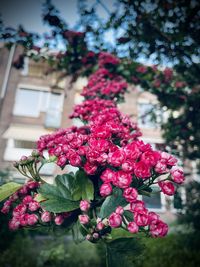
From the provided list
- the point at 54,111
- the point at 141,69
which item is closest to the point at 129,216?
the point at 141,69

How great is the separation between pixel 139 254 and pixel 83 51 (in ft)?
12.2

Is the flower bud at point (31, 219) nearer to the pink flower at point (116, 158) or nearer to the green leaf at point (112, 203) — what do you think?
the green leaf at point (112, 203)

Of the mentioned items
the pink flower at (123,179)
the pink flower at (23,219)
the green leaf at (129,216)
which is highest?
the pink flower at (123,179)

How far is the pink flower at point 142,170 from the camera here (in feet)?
3.84

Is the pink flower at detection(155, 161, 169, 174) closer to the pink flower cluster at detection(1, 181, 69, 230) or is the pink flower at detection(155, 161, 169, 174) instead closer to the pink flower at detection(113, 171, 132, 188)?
the pink flower at detection(113, 171, 132, 188)

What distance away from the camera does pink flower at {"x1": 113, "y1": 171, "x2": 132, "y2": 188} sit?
1157 millimetres

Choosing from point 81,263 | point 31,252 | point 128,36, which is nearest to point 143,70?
point 128,36

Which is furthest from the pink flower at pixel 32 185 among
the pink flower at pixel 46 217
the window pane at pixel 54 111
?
the window pane at pixel 54 111

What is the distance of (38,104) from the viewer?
15.7 meters

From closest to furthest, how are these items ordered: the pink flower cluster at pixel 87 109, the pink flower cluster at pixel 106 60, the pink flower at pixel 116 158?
the pink flower at pixel 116 158, the pink flower cluster at pixel 87 109, the pink flower cluster at pixel 106 60

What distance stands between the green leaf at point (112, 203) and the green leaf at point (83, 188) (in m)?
0.10

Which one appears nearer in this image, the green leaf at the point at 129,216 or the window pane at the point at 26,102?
the green leaf at the point at 129,216

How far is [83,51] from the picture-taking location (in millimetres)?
4219

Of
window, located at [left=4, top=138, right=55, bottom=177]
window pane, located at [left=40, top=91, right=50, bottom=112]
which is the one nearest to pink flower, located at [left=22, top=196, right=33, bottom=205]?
window, located at [left=4, top=138, right=55, bottom=177]
